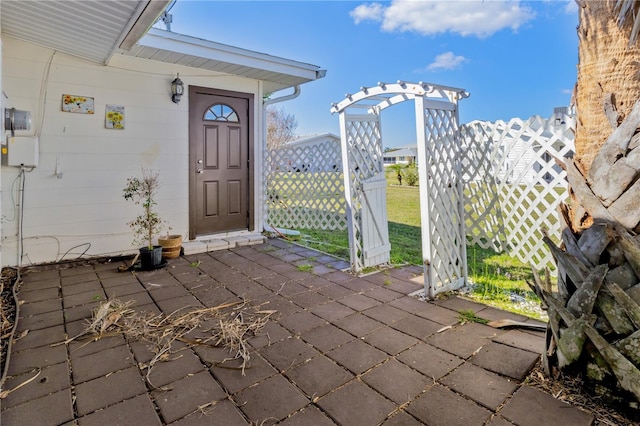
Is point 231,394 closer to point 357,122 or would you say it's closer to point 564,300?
point 564,300

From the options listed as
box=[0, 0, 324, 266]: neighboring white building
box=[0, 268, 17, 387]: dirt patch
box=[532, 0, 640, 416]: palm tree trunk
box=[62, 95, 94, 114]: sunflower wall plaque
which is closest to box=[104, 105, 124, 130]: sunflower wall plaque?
box=[0, 0, 324, 266]: neighboring white building

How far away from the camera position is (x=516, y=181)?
4148 mm

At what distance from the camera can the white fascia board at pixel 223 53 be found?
382 cm

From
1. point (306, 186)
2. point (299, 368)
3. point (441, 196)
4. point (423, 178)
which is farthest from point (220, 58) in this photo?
point (299, 368)

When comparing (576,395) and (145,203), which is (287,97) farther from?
(576,395)

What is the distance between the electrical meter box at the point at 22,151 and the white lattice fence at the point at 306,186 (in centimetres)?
326

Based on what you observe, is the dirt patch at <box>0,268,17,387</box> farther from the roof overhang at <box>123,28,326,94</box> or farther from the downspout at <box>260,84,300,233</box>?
the downspout at <box>260,84,300,233</box>

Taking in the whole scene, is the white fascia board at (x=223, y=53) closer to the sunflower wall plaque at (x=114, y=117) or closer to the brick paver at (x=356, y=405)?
the sunflower wall plaque at (x=114, y=117)

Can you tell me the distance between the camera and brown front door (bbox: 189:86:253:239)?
4.81 meters

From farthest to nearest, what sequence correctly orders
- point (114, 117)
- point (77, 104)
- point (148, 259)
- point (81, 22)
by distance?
point (114, 117) < point (77, 104) < point (148, 259) < point (81, 22)

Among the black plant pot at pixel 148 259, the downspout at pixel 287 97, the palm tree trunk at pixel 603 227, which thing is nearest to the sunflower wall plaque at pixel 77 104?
the black plant pot at pixel 148 259

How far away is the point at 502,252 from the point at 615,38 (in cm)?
350

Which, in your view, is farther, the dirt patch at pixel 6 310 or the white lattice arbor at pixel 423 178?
the white lattice arbor at pixel 423 178

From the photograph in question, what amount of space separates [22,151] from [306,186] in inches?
160
